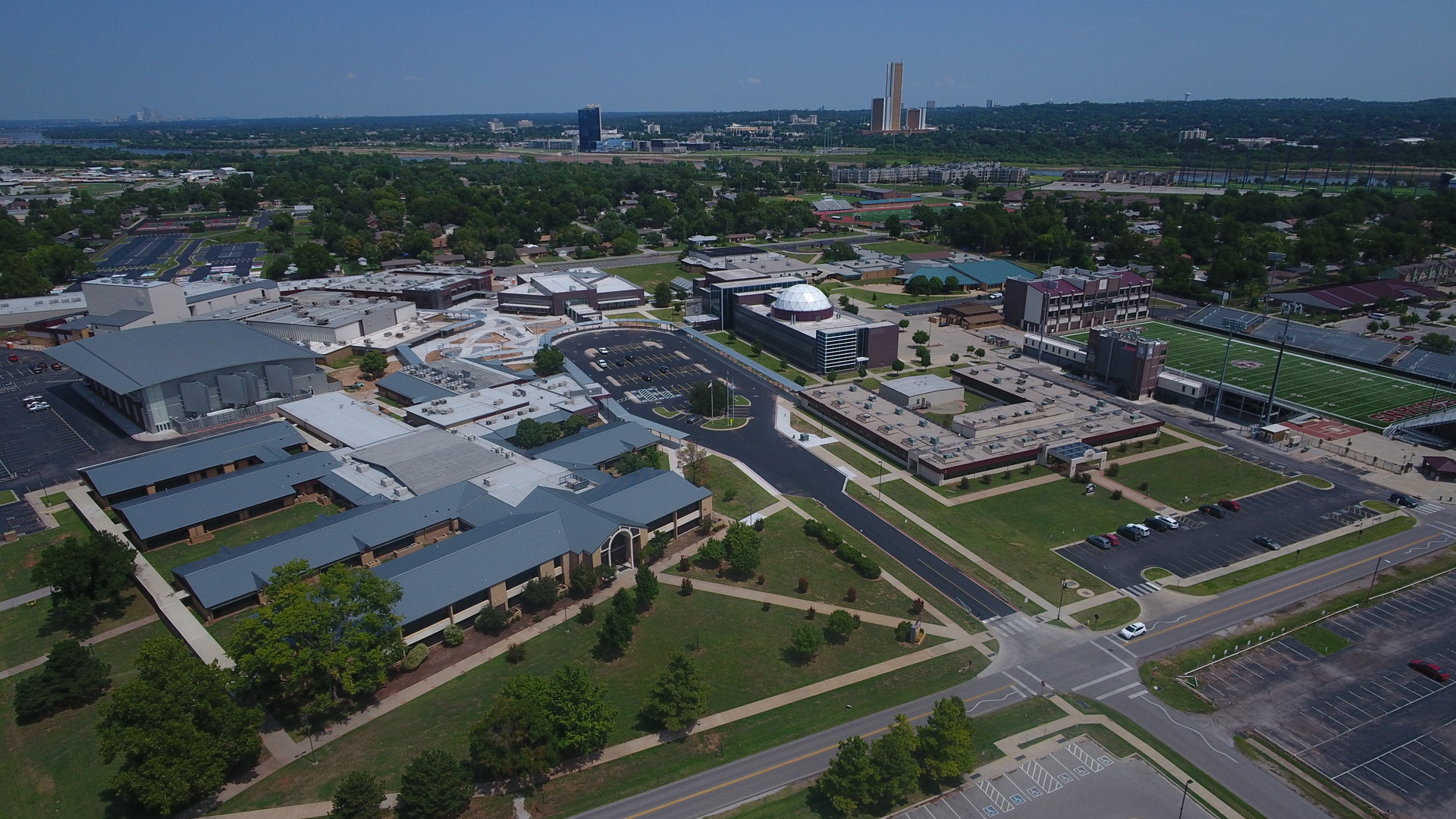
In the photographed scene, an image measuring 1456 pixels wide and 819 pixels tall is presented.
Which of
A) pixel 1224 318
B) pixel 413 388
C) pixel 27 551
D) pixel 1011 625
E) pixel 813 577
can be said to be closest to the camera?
pixel 1011 625

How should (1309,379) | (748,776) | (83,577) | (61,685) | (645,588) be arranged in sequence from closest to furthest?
(748,776) → (61,685) → (83,577) → (645,588) → (1309,379)

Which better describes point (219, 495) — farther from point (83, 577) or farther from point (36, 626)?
point (36, 626)

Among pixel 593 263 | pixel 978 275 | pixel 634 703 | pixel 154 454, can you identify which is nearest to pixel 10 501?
pixel 154 454

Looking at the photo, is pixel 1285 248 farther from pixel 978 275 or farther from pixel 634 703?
pixel 634 703

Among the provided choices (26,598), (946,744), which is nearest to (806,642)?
(946,744)

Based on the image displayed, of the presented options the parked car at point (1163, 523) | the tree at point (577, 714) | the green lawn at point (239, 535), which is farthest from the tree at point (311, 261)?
the parked car at point (1163, 523)
